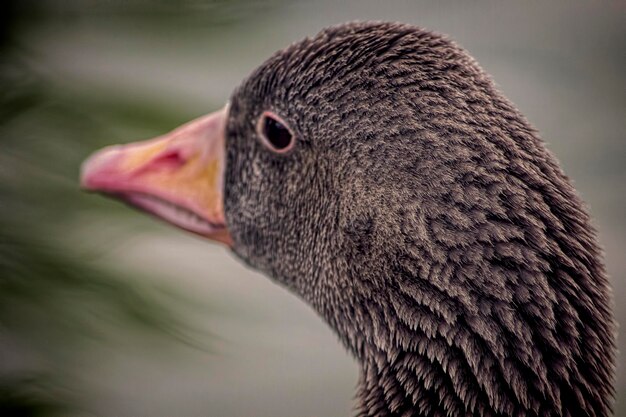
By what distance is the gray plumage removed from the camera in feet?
7.25

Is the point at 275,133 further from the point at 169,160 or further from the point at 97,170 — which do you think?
the point at 97,170

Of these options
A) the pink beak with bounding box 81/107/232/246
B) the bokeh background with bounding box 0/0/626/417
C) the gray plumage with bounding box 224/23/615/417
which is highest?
the bokeh background with bounding box 0/0/626/417

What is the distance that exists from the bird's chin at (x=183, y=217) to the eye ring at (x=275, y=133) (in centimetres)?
42

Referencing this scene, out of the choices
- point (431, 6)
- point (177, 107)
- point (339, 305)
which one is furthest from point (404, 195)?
point (431, 6)

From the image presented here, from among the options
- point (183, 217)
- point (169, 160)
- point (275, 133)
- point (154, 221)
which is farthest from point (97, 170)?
point (154, 221)

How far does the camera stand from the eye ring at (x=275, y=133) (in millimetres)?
2676

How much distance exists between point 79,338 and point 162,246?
138 centimetres

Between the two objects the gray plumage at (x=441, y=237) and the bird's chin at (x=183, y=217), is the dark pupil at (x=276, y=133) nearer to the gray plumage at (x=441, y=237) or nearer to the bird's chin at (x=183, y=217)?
the gray plumage at (x=441, y=237)

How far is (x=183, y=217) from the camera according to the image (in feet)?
9.98

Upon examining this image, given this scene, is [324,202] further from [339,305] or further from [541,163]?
[541,163]

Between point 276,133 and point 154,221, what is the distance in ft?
7.12

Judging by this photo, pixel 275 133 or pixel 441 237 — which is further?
pixel 275 133

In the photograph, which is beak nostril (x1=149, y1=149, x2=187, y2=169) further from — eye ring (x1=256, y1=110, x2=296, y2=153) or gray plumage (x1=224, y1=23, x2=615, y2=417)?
gray plumage (x1=224, y1=23, x2=615, y2=417)

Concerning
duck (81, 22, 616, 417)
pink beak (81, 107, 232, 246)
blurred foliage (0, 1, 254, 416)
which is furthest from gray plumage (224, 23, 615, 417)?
blurred foliage (0, 1, 254, 416)
